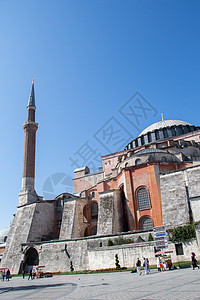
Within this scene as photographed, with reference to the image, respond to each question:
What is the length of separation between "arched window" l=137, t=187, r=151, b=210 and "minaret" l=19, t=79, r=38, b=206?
15777mm

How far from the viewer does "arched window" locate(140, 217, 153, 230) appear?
19047mm

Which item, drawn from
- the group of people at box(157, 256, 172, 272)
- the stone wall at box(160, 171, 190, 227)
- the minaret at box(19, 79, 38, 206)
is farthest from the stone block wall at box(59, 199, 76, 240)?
the group of people at box(157, 256, 172, 272)

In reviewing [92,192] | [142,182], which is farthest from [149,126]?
[142,182]

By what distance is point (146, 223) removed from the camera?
63.0ft

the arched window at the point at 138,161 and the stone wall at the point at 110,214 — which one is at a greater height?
the arched window at the point at 138,161

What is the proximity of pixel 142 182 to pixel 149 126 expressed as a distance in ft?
60.4

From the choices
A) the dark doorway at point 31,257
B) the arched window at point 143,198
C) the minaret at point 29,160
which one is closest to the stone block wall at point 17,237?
the dark doorway at point 31,257

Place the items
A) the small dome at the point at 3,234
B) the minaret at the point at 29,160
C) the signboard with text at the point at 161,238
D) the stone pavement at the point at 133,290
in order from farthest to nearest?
1. the small dome at the point at 3,234
2. the minaret at the point at 29,160
3. the signboard with text at the point at 161,238
4. the stone pavement at the point at 133,290

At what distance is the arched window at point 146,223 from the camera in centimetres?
1905

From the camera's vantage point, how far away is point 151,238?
15.8m

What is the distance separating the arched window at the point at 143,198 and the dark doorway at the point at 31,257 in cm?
1106

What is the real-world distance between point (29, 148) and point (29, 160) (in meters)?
1.86

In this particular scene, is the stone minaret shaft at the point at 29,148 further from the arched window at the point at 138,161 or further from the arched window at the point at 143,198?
the arched window at the point at 143,198

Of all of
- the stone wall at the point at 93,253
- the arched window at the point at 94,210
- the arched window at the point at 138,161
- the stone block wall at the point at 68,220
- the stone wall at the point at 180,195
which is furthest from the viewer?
the arched window at the point at 94,210
